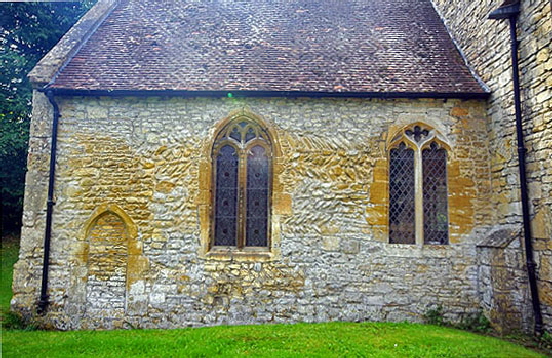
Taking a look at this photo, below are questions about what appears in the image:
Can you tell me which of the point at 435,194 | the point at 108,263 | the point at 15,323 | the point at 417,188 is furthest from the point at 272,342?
the point at 15,323

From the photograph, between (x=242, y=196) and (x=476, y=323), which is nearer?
(x=476, y=323)

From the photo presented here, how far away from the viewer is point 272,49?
9.36 meters

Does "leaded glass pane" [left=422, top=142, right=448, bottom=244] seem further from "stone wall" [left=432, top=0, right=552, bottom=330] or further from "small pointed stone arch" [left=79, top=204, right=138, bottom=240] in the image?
"small pointed stone arch" [left=79, top=204, right=138, bottom=240]

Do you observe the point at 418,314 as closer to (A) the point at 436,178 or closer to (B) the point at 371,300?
(B) the point at 371,300

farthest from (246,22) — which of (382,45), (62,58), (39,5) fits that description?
(39,5)

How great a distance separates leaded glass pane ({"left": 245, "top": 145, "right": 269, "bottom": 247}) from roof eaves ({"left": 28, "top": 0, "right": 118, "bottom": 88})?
16.3 feet

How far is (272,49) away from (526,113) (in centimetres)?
595

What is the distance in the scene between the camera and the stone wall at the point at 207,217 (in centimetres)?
760

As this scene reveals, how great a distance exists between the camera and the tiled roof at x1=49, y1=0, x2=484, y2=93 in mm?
8219

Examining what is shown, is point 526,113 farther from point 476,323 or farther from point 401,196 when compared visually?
point 476,323

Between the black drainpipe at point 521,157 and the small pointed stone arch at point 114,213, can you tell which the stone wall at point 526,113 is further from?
the small pointed stone arch at point 114,213

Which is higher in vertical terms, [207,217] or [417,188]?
[417,188]

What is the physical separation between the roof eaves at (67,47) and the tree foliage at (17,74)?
6.96m

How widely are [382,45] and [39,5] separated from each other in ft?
50.8
